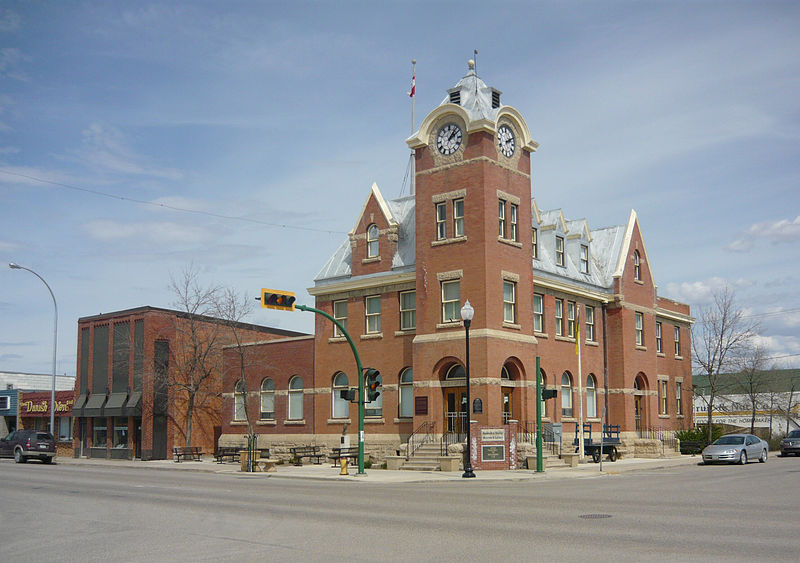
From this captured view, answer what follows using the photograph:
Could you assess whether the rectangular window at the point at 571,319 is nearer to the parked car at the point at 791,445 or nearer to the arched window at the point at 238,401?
the parked car at the point at 791,445

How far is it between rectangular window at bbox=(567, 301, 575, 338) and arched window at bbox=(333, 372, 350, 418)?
11912 millimetres

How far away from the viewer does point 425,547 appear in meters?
12.2

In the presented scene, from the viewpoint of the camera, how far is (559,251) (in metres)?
43.8

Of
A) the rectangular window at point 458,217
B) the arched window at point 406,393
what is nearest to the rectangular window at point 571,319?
the arched window at point 406,393

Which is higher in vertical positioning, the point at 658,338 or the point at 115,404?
the point at 658,338

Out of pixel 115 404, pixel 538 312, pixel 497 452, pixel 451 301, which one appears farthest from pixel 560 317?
pixel 115 404

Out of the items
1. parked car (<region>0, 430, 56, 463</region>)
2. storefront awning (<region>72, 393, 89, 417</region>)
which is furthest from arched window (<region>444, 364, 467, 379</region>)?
storefront awning (<region>72, 393, 89, 417</region>)

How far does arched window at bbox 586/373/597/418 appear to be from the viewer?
42969 millimetres

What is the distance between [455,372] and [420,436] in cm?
333

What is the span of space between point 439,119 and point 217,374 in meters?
22.3

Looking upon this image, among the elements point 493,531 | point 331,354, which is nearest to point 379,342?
point 331,354

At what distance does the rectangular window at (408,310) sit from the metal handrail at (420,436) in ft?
16.7

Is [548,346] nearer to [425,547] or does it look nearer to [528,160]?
[528,160]

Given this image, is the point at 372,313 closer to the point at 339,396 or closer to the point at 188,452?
the point at 339,396
